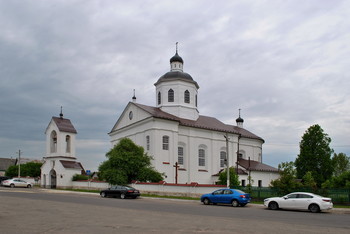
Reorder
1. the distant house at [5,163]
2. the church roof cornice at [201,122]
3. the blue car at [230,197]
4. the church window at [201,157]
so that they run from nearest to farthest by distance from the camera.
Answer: the blue car at [230,197] → the church roof cornice at [201,122] → the church window at [201,157] → the distant house at [5,163]

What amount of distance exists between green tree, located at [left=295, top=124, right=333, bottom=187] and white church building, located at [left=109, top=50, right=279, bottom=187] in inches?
368

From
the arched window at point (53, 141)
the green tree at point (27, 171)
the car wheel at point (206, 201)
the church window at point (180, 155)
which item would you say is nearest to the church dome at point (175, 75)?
the church window at point (180, 155)

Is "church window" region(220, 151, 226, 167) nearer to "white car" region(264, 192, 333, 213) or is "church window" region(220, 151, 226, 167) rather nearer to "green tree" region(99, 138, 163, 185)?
"green tree" region(99, 138, 163, 185)

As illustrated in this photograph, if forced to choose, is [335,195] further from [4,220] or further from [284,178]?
[4,220]

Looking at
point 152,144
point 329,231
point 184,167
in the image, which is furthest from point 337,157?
point 329,231

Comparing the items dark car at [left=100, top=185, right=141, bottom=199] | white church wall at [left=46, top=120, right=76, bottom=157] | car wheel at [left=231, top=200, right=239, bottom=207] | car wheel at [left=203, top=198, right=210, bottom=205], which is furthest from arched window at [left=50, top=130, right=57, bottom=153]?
car wheel at [left=231, top=200, right=239, bottom=207]

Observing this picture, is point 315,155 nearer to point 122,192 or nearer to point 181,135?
point 181,135

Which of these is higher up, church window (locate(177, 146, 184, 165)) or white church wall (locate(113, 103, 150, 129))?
white church wall (locate(113, 103, 150, 129))

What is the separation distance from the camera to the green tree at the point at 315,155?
5800 centimetres

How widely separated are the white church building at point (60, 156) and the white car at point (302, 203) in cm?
3123

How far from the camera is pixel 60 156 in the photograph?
162 feet

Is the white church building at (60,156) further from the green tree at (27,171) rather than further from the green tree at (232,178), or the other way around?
the green tree at (27,171)

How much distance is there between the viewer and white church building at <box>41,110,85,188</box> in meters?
47.9

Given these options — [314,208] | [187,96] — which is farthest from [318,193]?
[187,96]
